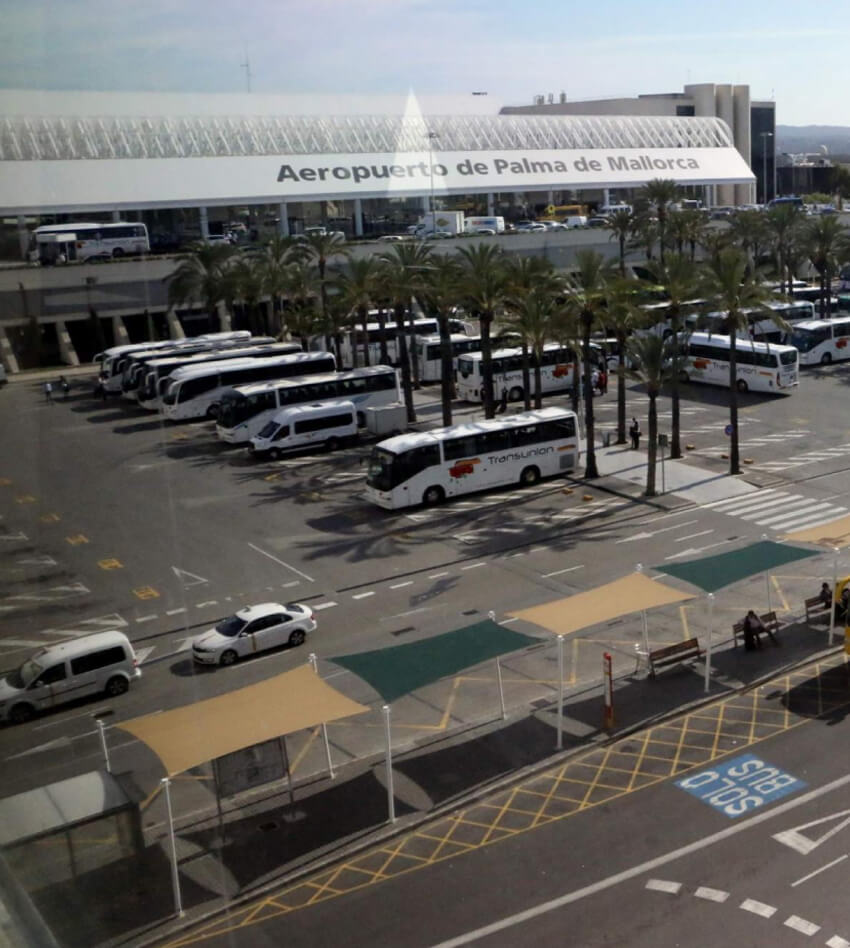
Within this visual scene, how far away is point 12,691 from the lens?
4.21 metres

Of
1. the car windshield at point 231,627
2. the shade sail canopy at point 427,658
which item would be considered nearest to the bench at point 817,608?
the shade sail canopy at point 427,658

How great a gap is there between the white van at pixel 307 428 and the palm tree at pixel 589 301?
570cm

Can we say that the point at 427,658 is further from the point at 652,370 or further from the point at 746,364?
the point at 746,364

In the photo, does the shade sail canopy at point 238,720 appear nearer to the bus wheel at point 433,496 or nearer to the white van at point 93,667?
the white van at point 93,667

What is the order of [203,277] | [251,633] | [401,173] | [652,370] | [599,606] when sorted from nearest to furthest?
[599,606] < [251,633] < [652,370] < [203,277] < [401,173]

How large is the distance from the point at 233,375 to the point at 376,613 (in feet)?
44.5

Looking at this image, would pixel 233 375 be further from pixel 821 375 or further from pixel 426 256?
pixel 821 375

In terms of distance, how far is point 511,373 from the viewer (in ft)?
→ 92.2

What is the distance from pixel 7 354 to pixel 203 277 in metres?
27.4

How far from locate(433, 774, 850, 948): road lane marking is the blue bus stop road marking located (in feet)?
0.52

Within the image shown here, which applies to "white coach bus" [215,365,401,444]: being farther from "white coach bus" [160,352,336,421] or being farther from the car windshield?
the car windshield

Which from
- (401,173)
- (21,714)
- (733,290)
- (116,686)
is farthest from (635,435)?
(401,173)

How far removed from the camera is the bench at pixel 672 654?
1209 centimetres

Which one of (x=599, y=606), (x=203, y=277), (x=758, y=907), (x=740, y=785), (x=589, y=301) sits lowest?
(x=740, y=785)
